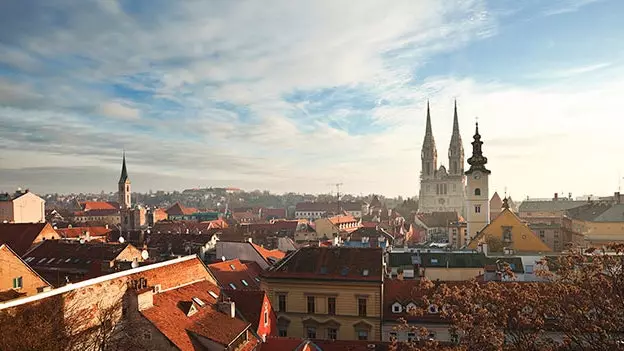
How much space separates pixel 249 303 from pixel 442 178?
125m

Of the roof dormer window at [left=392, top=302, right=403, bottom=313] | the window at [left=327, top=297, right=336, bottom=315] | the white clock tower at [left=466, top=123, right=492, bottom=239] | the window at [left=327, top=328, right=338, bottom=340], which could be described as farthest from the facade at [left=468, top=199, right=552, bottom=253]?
the window at [left=327, top=328, right=338, bottom=340]

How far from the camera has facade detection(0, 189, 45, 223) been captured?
8250 centimetres

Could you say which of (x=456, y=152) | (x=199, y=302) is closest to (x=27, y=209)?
(x=199, y=302)

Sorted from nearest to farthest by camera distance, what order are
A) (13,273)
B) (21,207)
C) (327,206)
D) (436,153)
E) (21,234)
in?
1. (13,273)
2. (21,234)
3. (21,207)
4. (436,153)
5. (327,206)

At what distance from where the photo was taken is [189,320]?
2045cm

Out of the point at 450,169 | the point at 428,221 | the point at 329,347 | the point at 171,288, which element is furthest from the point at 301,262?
the point at 450,169

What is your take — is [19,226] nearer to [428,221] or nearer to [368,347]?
[368,347]

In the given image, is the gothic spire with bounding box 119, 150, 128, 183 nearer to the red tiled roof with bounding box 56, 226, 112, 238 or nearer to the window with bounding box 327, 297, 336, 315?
the red tiled roof with bounding box 56, 226, 112, 238

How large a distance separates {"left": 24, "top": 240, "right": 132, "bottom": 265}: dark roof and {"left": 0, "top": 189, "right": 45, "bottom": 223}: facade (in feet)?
138

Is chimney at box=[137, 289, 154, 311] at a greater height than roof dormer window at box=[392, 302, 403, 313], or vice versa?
chimney at box=[137, 289, 154, 311]

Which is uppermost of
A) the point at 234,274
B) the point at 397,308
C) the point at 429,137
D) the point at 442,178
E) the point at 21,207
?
the point at 429,137

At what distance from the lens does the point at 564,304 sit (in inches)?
570

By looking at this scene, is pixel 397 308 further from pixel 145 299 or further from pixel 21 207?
pixel 21 207

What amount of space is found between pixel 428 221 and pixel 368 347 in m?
93.3
